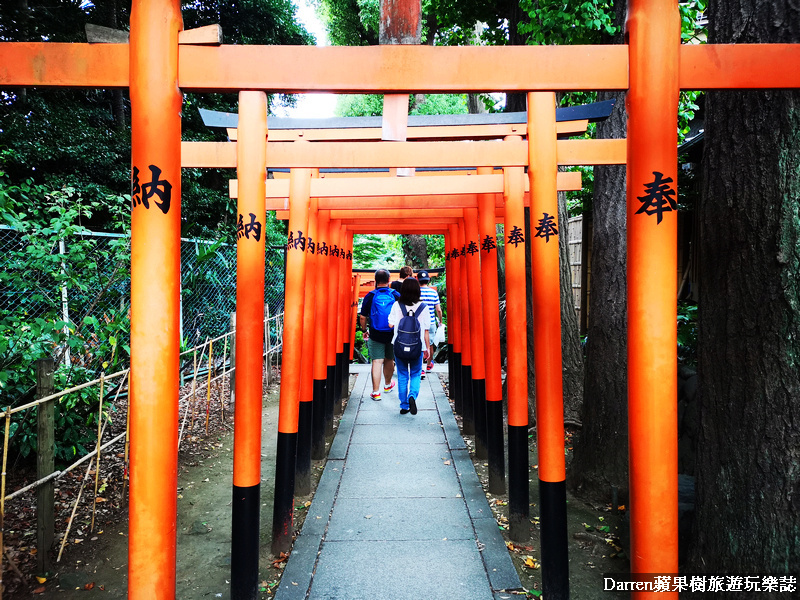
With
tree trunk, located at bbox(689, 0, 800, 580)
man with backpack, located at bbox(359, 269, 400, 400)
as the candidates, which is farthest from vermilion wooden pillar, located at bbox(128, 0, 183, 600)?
man with backpack, located at bbox(359, 269, 400, 400)

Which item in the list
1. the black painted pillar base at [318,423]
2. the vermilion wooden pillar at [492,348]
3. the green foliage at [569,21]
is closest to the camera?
the vermilion wooden pillar at [492,348]

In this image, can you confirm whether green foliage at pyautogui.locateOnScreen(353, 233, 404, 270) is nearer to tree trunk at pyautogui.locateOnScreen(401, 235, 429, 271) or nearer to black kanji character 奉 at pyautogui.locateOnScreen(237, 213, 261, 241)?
tree trunk at pyautogui.locateOnScreen(401, 235, 429, 271)

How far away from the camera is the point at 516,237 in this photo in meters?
4.56

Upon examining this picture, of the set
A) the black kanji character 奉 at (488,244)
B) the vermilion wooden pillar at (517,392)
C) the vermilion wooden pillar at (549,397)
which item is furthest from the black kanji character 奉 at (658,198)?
the black kanji character 奉 at (488,244)

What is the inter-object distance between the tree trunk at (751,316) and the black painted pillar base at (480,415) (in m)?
3.17

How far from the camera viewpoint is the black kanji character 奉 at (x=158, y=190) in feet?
6.92

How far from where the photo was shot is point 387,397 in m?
9.25

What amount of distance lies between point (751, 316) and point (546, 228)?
1.07 m

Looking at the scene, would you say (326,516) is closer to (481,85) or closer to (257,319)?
(257,319)

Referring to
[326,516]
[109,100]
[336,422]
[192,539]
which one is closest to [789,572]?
[326,516]

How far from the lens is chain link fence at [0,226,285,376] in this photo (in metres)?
4.48

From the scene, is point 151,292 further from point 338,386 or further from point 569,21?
point 338,386

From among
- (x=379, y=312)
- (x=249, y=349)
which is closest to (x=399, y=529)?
(x=249, y=349)

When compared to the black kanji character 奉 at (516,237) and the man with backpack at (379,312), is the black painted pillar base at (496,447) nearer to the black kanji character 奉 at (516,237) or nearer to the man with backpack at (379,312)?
the black kanji character 奉 at (516,237)
